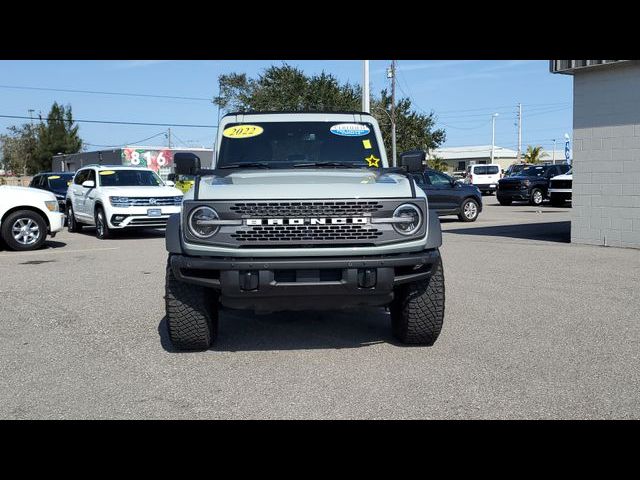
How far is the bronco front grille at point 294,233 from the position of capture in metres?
5.22

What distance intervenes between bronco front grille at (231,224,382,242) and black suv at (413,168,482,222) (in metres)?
16.2

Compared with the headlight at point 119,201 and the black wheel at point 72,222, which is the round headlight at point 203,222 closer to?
the headlight at point 119,201

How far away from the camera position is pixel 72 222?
1952 cm

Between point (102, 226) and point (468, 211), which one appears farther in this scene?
point (468, 211)

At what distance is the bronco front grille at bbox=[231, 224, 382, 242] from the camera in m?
5.22

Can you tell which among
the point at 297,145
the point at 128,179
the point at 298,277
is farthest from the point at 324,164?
the point at 128,179

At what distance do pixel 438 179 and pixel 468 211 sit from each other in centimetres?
134

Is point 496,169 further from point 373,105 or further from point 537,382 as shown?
point 537,382

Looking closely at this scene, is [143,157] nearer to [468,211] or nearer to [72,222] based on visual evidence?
[72,222]

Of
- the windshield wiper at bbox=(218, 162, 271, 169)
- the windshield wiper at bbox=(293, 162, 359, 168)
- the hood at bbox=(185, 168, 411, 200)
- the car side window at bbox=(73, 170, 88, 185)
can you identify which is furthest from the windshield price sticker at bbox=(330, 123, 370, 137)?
the car side window at bbox=(73, 170, 88, 185)
